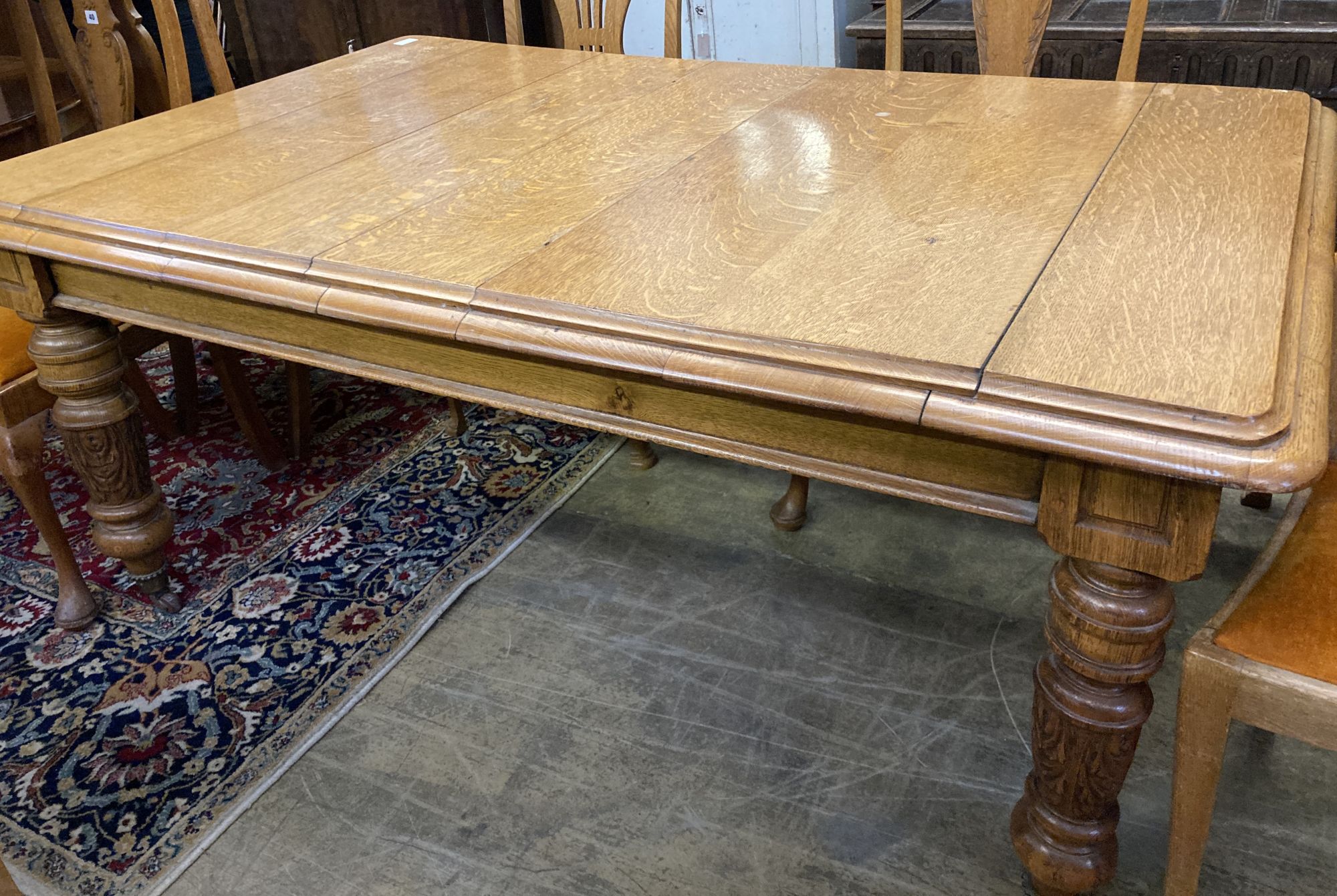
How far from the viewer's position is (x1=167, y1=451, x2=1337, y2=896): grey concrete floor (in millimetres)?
1355

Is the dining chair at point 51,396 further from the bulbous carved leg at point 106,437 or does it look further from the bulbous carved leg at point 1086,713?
the bulbous carved leg at point 1086,713

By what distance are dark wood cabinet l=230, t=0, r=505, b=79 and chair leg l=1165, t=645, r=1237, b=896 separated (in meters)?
3.20

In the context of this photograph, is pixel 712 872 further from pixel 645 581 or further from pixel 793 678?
pixel 645 581

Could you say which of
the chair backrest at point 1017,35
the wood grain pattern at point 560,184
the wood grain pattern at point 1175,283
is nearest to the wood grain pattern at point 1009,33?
the chair backrest at point 1017,35

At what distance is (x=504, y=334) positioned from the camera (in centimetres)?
102

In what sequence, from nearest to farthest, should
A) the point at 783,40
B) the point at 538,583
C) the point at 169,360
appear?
the point at 538,583 < the point at 169,360 < the point at 783,40

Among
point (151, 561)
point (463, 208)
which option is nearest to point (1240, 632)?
point (463, 208)

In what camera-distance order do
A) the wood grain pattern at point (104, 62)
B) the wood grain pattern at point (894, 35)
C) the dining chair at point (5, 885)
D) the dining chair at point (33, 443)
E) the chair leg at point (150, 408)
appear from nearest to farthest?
the dining chair at point (5, 885), the dining chair at point (33, 443), the wood grain pattern at point (894, 35), the wood grain pattern at point (104, 62), the chair leg at point (150, 408)

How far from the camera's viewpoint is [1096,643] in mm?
981

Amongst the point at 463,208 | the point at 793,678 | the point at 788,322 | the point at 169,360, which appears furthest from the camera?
the point at 169,360

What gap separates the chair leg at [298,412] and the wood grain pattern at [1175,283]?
1591mm

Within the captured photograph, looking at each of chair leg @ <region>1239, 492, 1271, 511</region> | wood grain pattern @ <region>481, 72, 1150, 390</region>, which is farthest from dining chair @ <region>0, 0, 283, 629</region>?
chair leg @ <region>1239, 492, 1271, 511</region>

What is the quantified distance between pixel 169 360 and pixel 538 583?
1.55 meters

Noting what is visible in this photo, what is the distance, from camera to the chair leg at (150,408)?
213 cm
